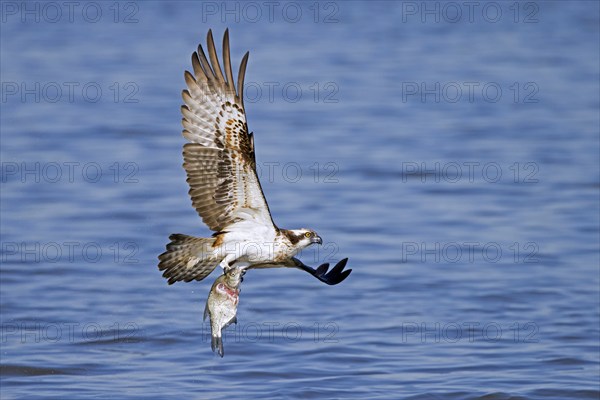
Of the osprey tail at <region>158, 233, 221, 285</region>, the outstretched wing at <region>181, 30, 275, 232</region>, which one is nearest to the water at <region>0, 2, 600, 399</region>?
the osprey tail at <region>158, 233, 221, 285</region>

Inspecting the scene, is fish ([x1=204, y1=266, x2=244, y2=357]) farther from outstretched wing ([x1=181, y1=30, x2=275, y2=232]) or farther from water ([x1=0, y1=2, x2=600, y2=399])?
water ([x1=0, y1=2, x2=600, y2=399])

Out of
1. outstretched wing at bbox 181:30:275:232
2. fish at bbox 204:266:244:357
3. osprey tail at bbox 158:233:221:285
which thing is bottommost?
fish at bbox 204:266:244:357

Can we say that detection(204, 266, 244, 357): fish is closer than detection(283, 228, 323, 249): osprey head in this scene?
Yes

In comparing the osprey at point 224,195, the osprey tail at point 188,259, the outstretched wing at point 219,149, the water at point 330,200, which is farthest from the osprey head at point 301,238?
the water at point 330,200

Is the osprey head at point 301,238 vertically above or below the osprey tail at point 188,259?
above

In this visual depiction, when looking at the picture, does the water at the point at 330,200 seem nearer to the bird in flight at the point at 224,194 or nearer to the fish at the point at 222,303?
the bird in flight at the point at 224,194

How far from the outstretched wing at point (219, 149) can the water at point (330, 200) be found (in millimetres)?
2138

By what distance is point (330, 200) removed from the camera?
15.3 meters

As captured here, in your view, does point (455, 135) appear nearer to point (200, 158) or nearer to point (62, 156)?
point (62, 156)

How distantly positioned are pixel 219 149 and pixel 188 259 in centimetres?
70

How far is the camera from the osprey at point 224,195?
7.86 metres

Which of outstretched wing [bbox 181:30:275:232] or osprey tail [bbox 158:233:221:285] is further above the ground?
outstretched wing [bbox 181:30:275:232]

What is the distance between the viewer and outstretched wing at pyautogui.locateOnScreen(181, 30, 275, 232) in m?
7.86

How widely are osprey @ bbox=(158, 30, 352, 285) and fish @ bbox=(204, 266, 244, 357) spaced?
35cm
